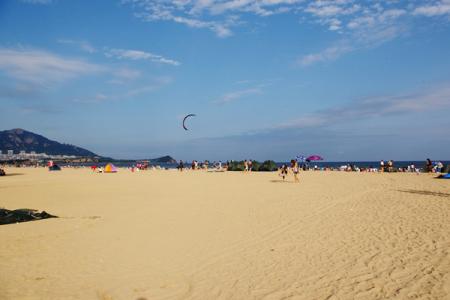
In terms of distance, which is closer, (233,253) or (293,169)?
(233,253)

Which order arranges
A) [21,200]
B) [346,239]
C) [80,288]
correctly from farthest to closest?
[21,200]
[346,239]
[80,288]

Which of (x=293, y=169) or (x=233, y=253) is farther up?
(x=293, y=169)

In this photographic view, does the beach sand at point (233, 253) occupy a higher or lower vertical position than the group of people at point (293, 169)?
lower

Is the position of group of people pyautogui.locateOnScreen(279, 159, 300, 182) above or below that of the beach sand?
above

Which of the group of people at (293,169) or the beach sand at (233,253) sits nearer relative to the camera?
the beach sand at (233,253)

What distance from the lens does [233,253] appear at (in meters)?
7.10

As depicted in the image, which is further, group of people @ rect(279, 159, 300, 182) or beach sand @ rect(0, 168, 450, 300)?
group of people @ rect(279, 159, 300, 182)

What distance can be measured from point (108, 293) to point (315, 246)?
4274 mm

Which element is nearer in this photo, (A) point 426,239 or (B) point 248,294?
(B) point 248,294

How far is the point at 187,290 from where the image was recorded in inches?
207

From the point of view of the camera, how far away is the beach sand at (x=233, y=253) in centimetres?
518

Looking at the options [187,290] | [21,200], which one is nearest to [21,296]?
[187,290]

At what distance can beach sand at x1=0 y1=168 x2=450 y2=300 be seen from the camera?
17.0 feet

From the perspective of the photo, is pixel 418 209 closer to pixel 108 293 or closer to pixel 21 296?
pixel 108 293
